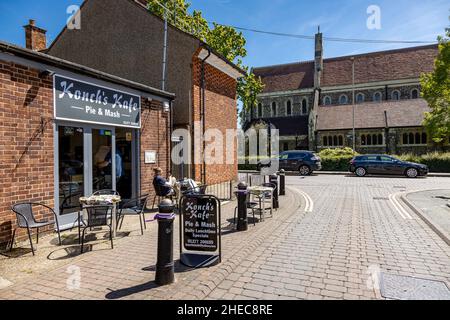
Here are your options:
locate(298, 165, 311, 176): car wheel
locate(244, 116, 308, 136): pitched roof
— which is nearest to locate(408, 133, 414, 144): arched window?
locate(244, 116, 308, 136): pitched roof

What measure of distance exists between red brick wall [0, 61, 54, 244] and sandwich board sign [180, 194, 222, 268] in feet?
11.3

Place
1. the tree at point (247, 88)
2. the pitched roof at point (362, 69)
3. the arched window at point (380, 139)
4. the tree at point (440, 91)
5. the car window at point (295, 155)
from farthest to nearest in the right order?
the pitched roof at point (362, 69) → the arched window at point (380, 139) → the tree at point (247, 88) → the car window at point (295, 155) → the tree at point (440, 91)

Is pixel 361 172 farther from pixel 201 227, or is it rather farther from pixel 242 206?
pixel 201 227

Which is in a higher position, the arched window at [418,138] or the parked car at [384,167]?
the arched window at [418,138]

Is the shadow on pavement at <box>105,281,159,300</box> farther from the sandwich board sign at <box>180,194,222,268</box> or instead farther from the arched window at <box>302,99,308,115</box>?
the arched window at <box>302,99,308,115</box>

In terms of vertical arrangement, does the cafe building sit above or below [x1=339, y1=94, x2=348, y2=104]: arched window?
below

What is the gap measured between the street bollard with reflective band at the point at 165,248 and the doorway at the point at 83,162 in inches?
154

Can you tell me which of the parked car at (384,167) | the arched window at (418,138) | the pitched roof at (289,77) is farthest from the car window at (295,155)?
the pitched roof at (289,77)

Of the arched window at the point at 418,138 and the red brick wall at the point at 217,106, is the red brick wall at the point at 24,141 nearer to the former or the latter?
the red brick wall at the point at 217,106

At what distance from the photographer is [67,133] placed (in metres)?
7.30

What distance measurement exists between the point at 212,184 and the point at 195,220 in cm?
895

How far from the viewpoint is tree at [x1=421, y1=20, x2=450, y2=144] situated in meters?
24.1

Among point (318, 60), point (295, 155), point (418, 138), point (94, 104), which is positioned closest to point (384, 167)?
point (295, 155)

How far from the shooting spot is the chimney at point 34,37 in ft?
49.0
